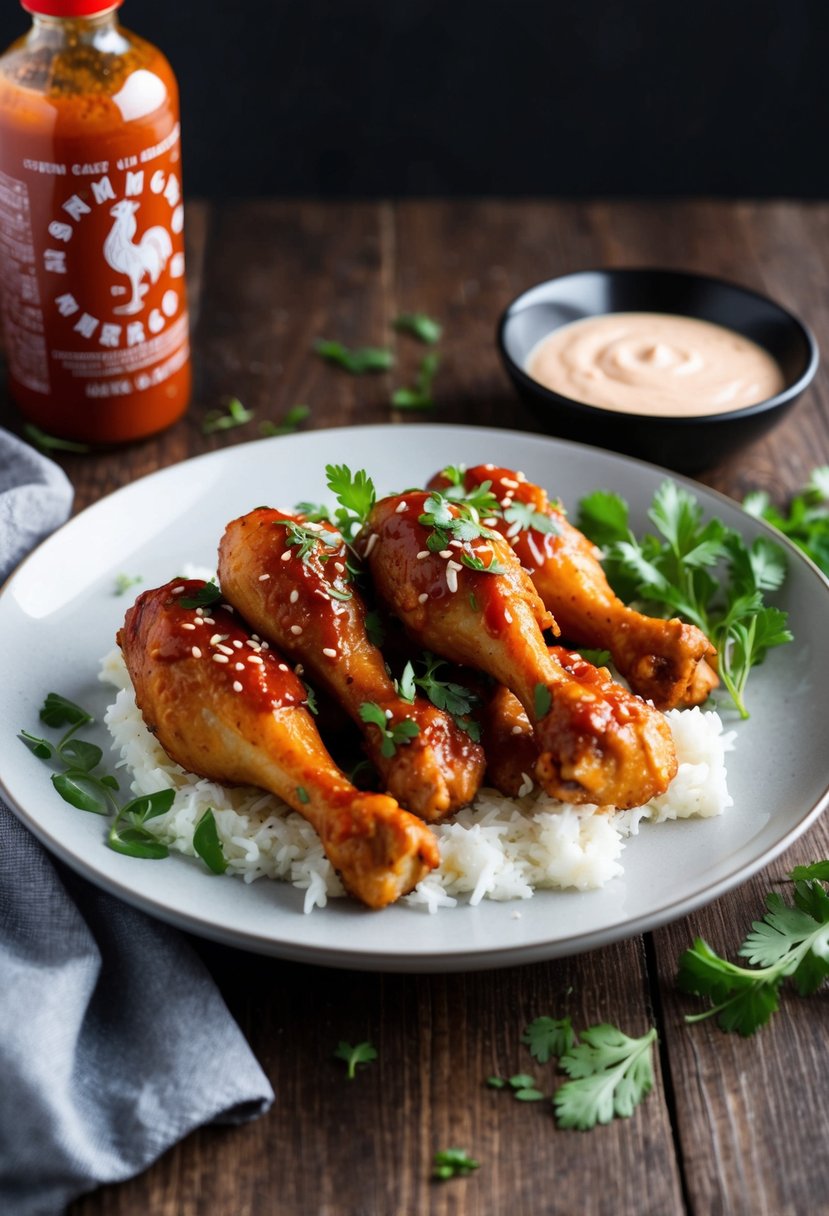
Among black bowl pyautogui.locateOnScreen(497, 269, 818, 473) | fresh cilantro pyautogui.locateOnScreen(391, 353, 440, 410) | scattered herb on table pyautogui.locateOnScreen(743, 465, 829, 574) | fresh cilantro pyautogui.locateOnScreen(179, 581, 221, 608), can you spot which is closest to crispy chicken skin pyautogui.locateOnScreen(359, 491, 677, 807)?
fresh cilantro pyautogui.locateOnScreen(179, 581, 221, 608)

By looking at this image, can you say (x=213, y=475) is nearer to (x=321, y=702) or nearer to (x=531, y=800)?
(x=321, y=702)

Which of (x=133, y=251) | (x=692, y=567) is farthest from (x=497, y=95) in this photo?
(x=692, y=567)

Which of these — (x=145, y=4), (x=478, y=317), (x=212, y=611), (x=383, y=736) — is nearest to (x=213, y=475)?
(x=212, y=611)

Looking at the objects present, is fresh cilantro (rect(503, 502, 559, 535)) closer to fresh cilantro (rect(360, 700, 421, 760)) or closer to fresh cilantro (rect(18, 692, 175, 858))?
fresh cilantro (rect(360, 700, 421, 760))

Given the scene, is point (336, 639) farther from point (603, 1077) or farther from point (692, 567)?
point (692, 567)

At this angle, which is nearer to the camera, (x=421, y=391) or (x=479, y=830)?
(x=479, y=830)

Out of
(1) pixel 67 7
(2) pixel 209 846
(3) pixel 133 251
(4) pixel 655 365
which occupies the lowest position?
(4) pixel 655 365

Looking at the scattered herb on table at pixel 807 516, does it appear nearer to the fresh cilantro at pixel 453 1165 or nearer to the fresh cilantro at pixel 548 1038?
the fresh cilantro at pixel 548 1038
